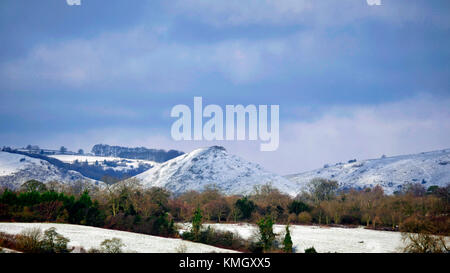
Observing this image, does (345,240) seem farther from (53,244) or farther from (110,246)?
(53,244)

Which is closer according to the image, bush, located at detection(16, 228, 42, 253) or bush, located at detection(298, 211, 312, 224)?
bush, located at detection(16, 228, 42, 253)

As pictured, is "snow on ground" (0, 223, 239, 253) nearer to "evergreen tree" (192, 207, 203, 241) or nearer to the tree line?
"evergreen tree" (192, 207, 203, 241)

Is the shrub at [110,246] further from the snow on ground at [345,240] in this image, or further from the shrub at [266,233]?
the snow on ground at [345,240]

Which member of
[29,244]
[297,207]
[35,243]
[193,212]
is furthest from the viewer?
[297,207]

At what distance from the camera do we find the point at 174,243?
47188 millimetres

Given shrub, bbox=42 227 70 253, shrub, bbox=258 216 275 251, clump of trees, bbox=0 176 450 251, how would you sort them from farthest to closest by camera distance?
clump of trees, bbox=0 176 450 251, shrub, bbox=258 216 275 251, shrub, bbox=42 227 70 253

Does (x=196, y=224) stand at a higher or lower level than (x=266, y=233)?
higher

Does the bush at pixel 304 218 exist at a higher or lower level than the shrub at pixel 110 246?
lower

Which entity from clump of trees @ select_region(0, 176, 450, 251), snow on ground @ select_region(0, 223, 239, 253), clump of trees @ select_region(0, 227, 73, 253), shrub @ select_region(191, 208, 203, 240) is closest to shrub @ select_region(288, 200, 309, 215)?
clump of trees @ select_region(0, 176, 450, 251)

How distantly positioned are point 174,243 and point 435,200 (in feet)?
203

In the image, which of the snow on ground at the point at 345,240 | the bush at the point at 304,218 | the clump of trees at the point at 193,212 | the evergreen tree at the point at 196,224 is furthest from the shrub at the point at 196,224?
the bush at the point at 304,218

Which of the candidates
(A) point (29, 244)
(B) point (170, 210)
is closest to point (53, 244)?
(A) point (29, 244)
